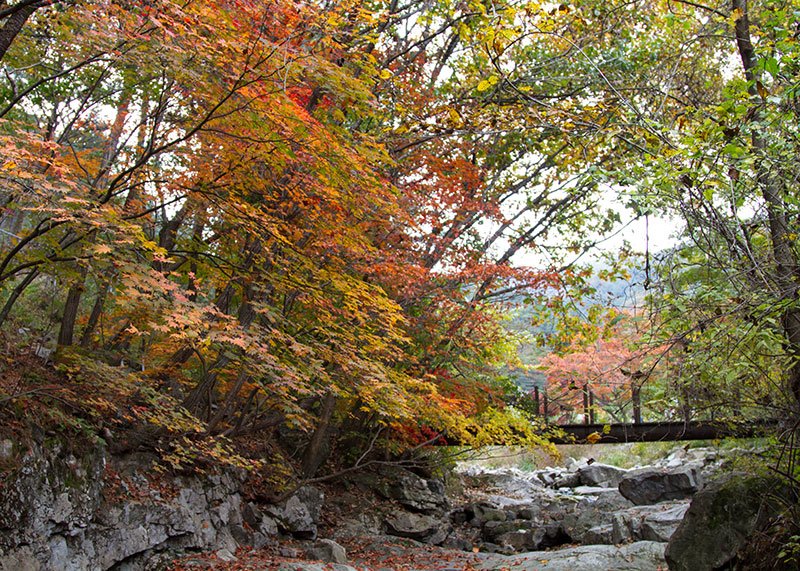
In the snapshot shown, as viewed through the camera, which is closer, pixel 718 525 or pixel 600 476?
pixel 718 525

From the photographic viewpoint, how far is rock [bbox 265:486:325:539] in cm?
1002

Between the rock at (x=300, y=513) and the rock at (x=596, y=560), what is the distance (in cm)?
304

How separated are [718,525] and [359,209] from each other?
5.26 metres

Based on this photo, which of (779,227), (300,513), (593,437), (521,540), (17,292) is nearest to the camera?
(779,227)

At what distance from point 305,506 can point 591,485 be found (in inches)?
506

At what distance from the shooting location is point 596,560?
816cm

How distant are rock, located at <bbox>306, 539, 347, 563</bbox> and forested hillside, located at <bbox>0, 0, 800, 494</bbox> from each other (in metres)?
1.91

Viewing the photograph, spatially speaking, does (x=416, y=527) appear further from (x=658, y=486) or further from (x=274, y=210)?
Result: (x=274, y=210)

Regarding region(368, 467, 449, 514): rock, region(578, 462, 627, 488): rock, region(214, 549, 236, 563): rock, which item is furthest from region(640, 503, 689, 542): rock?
region(578, 462, 627, 488): rock

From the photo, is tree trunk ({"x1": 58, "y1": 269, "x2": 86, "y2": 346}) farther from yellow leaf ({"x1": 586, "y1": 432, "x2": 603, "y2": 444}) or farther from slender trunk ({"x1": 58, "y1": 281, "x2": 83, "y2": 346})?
yellow leaf ({"x1": 586, "y1": 432, "x2": 603, "y2": 444})

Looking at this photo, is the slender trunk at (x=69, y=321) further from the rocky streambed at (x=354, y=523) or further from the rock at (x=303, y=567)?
the rock at (x=303, y=567)

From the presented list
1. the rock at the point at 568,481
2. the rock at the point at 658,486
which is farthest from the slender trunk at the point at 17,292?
the rock at the point at 568,481

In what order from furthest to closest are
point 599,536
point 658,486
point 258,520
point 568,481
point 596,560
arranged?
1. point 568,481
2. point 658,486
3. point 599,536
4. point 258,520
5. point 596,560

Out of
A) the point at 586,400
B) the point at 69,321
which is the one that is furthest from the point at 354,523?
the point at 69,321
